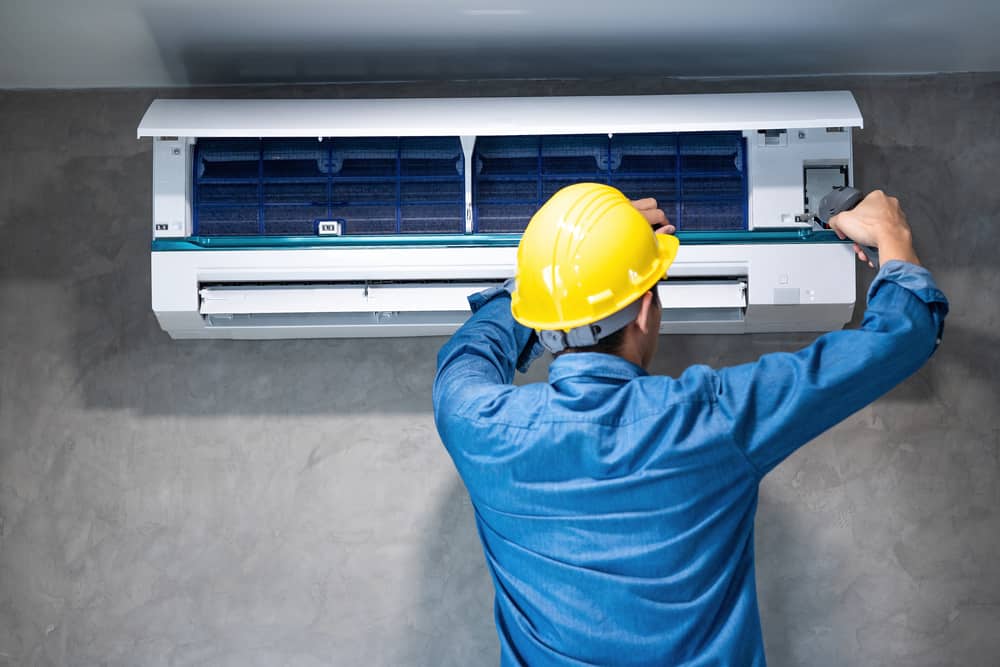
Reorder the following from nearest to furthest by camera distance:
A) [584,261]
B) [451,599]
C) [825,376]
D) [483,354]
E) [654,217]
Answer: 1. [825,376]
2. [584,261]
3. [483,354]
4. [654,217]
5. [451,599]

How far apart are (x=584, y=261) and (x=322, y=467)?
108cm

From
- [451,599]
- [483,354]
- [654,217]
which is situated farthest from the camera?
[451,599]

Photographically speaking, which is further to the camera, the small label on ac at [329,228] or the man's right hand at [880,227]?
the small label on ac at [329,228]

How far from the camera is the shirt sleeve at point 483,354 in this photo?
4.29 ft

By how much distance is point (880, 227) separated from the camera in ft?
4.58

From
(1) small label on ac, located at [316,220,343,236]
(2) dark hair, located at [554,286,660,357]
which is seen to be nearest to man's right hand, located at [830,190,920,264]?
(2) dark hair, located at [554,286,660,357]

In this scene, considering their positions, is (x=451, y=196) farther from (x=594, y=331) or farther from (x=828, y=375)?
(x=828, y=375)

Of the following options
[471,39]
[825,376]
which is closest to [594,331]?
[825,376]

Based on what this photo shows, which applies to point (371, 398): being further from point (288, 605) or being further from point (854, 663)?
point (854, 663)

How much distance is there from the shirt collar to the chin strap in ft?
0.12

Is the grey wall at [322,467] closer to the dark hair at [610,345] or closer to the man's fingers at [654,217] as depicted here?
the man's fingers at [654,217]

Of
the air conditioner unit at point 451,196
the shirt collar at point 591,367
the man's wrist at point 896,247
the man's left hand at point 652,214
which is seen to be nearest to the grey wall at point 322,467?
the air conditioner unit at point 451,196

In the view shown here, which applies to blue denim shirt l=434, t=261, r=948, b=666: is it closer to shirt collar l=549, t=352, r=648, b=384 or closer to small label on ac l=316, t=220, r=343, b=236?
shirt collar l=549, t=352, r=648, b=384

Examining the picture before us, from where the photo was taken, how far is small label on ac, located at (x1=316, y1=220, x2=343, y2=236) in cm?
189
